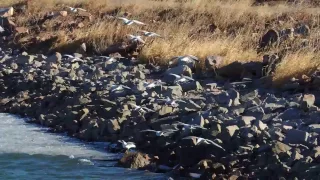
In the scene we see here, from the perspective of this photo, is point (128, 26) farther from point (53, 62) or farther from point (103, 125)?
point (103, 125)

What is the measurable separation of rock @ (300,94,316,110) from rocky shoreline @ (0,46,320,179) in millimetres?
13

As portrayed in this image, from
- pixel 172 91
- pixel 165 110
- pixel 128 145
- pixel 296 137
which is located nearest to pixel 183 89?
pixel 172 91

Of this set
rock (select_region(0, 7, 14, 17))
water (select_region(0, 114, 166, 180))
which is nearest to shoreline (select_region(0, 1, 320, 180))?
water (select_region(0, 114, 166, 180))

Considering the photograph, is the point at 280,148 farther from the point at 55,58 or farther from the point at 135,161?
the point at 55,58

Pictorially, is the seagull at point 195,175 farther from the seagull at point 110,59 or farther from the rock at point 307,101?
the seagull at point 110,59

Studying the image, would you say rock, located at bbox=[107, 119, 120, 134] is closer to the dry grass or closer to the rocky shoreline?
the rocky shoreline

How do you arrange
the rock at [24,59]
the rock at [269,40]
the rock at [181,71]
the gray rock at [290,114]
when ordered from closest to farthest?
1. the gray rock at [290,114]
2. the rock at [181,71]
3. the rock at [269,40]
4. the rock at [24,59]

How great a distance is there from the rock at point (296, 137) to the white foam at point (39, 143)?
2.27m

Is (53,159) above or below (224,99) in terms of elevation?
below

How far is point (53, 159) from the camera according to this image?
847cm

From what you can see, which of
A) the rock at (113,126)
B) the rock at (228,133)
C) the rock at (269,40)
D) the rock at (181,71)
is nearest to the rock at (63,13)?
the rock at (269,40)

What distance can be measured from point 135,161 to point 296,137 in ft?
5.91

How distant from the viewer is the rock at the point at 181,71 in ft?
39.7

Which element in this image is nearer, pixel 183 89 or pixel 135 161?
pixel 135 161
